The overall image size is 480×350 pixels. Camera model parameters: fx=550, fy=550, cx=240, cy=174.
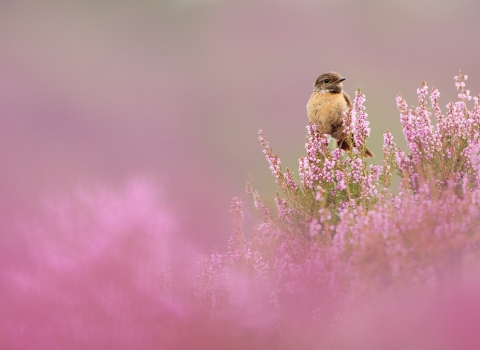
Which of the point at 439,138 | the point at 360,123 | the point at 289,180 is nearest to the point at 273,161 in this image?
the point at 289,180

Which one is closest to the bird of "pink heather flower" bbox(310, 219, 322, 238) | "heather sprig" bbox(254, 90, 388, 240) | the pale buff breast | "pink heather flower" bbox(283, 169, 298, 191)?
the pale buff breast

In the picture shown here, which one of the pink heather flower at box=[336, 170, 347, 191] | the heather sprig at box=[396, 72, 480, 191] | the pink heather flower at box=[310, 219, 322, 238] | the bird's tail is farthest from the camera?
the bird's tail

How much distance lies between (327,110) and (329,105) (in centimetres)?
4

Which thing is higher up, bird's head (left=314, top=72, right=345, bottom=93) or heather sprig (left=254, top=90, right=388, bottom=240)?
bird's head (left=314, top=72, right=345, bottom=93)

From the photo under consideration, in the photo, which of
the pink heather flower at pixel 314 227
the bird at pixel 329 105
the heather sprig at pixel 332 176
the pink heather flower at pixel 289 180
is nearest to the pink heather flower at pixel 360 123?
the heather sprig at pixel 332 176

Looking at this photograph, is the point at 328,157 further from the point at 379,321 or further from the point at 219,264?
the point at 379,321

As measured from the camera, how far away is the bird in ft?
15.0

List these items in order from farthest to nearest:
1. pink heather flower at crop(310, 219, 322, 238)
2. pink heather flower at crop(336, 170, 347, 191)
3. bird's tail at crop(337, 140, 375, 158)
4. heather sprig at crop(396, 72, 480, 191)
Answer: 1. bird's tail at crop(337, 140, 375, 158)
2. heather sprig at crop(396, 72, 480, 191)
3. pink heather flower at crop(336, 170, 347, 191)
4. pink heather flower at crop(310, 219, 322, 238)

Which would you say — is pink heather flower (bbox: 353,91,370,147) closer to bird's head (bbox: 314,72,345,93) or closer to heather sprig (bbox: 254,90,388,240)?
heather sprig (bbox: 254,90,388,240)

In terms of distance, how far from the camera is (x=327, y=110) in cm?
457

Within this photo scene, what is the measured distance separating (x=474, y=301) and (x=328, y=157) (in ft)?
6.18

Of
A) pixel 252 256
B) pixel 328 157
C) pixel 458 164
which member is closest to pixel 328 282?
pixel 252 256

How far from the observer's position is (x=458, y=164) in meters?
4.56

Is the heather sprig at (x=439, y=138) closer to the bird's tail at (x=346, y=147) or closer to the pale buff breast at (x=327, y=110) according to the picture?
the bird's tail at (x=346, y=147)
